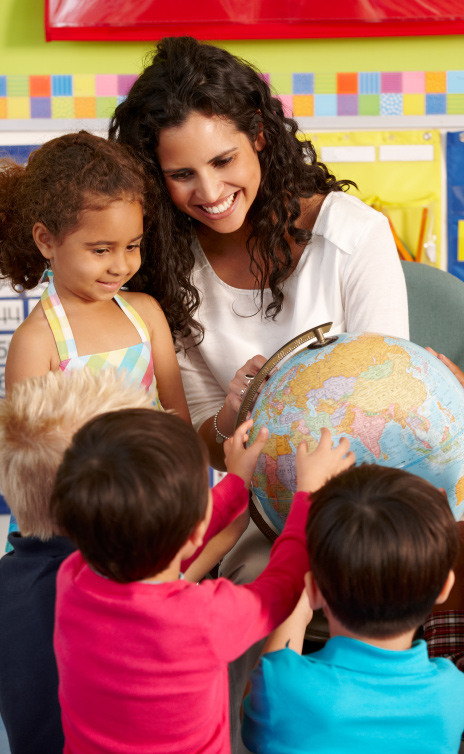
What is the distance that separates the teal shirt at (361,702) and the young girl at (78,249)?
0.69 m

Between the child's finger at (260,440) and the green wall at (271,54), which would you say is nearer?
the child's finger at (260,440)

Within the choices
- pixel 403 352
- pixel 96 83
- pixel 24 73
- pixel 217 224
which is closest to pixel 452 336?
pixel 217 224

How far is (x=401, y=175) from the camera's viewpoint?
291 centimetres

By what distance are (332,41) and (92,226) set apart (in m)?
1.79

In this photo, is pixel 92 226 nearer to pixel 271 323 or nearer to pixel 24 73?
pixel 271 323

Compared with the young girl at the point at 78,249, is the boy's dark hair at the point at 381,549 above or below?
below

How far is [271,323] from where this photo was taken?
174 centimetres

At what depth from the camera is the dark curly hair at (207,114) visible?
152 cm

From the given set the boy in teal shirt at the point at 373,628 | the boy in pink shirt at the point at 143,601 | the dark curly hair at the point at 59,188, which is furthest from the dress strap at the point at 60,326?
the boy in teal shirt at the point at 373,628

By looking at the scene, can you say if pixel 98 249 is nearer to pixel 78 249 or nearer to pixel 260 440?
pixel 78 249

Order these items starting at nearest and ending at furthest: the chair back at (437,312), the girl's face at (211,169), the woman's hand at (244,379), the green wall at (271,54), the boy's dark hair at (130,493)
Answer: the boy's dark hair at (130,493) < the woman's hand at (244,379) < the girl's face at (211,169) < the chair back at (437,312) < the green wall at (271,54)

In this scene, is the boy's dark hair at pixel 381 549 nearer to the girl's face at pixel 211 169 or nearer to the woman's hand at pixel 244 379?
the woman's hand at pixel 244 379

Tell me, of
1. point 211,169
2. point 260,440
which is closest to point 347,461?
point 260,440

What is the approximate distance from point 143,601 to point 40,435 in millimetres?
311
